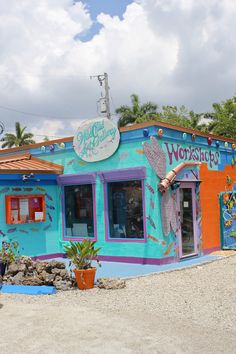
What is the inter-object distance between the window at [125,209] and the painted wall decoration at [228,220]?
10.6ft

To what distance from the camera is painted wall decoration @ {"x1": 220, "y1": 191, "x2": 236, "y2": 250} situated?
1338 centimetres

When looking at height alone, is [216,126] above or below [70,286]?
above

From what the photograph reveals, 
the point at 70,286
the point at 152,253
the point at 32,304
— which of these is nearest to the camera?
the point at 32,304

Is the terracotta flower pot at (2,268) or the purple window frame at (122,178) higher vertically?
the purple window frame at (122,178)

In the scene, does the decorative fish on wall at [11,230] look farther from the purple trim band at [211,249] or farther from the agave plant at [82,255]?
the purple trim band at [211,249]

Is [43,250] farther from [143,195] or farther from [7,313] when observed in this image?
[7,313]

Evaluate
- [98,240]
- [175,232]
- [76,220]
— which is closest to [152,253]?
[175,232]

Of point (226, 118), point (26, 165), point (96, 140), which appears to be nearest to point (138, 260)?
point (96, 140)

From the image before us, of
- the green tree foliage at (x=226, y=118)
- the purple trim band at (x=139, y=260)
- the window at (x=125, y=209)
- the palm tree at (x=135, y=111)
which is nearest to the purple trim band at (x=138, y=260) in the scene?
the purple trim band at (x=139, y=260)

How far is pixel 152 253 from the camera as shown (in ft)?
36.4

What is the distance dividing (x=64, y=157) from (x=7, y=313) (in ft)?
23.1

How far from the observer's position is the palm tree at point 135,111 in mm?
35250

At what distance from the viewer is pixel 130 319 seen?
620 cm

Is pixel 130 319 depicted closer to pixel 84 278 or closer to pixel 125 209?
pixel 84 278
